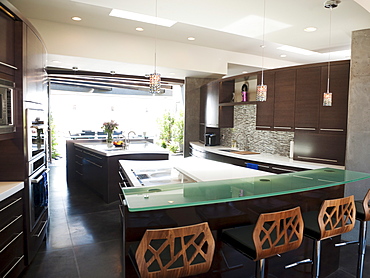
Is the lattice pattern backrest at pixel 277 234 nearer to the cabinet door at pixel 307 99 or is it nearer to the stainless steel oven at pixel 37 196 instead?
the stainless steel oven at pixel 37 196

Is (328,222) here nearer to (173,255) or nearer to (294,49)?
(173,255)

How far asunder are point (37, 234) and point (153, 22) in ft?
11.7

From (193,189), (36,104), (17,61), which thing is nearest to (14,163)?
(36,104)

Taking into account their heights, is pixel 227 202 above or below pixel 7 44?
below

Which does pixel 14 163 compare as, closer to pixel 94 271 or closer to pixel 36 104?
pixel 36 104

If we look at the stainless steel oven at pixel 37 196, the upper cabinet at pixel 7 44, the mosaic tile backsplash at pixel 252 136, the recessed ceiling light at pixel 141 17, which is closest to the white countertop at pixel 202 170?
the stainless steel oven at pixel 37 196

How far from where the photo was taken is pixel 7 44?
2.38 metres

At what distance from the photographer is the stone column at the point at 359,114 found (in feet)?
10.9

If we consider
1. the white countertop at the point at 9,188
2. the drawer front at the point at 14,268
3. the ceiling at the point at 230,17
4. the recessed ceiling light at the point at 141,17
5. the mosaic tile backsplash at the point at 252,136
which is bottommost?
the drawer front at the point at 14,268

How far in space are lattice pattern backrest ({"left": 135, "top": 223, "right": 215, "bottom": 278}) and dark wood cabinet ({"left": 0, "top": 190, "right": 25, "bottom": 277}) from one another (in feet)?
4.49

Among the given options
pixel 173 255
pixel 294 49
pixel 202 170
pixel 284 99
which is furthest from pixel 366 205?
pixel 294 49

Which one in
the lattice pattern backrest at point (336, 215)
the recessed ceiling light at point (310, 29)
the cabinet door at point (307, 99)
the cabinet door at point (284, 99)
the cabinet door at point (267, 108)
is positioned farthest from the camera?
the cabinet door at point (267, 108)

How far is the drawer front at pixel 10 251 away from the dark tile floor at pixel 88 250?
32 cm

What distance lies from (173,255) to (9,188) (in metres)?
1.71
